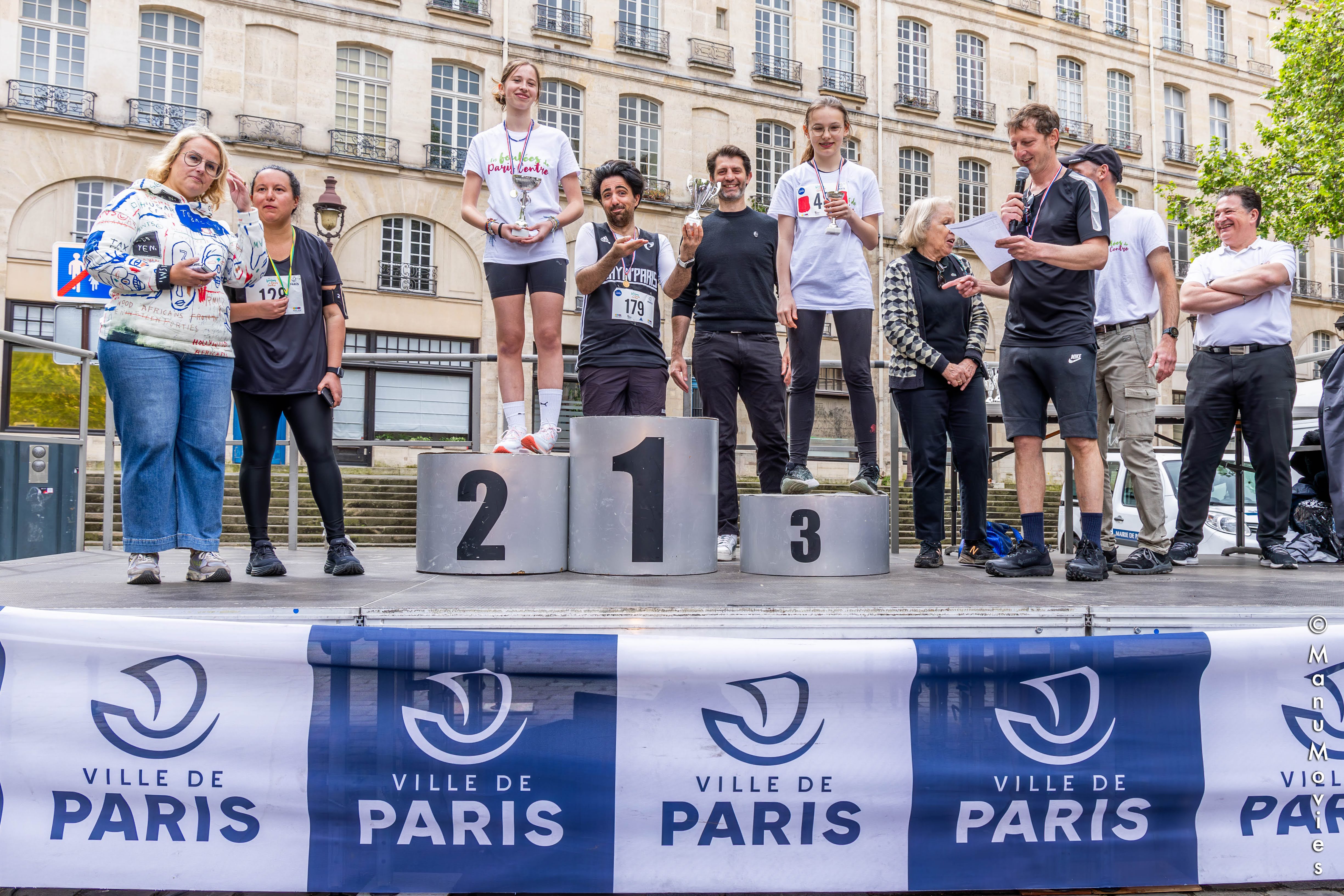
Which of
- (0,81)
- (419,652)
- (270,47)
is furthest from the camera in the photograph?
(270,47)

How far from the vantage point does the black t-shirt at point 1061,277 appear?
3973 millimetres

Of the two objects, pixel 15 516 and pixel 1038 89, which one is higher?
pixel 1038 89

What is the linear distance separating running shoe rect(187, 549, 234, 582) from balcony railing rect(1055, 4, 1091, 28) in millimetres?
30510

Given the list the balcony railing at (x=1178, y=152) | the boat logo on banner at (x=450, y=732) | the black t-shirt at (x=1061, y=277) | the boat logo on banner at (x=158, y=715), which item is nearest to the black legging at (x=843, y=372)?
the black t-shirt at (x=1061, y=277)

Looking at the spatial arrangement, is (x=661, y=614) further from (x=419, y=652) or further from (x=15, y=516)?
(x=15, y=516)

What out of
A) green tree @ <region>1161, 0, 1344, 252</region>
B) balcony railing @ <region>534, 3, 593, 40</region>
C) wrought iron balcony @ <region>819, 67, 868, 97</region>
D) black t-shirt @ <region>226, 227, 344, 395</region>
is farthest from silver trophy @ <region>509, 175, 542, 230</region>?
wrought iron balcony @ <region>819, 67, 868, 97</region>

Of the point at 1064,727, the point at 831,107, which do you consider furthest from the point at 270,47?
the point at 1064,727

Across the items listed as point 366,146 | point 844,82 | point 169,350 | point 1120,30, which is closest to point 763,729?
point 169,350

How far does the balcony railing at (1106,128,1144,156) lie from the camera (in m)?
29.1

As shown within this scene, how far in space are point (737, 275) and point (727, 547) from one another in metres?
1.23

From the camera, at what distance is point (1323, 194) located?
17109 millimetres

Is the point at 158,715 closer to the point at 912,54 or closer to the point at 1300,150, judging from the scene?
the point at 1300,150

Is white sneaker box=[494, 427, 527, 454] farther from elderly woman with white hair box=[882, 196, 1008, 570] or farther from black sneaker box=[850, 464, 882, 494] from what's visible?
elderly woman with white hair box=[882, 196, 1008, 570]

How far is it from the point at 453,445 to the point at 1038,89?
90.5 feet
